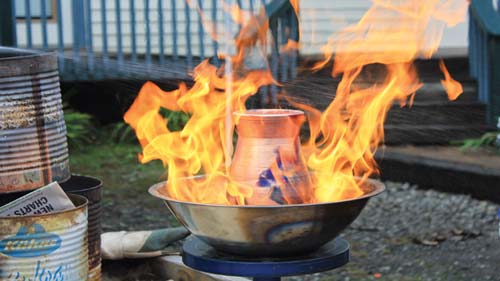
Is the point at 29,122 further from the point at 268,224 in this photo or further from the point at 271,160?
the point at 268,224

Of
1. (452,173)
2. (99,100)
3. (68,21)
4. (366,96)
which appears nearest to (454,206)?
(452,173)

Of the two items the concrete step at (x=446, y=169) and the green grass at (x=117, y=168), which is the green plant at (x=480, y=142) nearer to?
the concrete step at (x=446, y=169)

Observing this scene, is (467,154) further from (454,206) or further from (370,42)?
(370,42)

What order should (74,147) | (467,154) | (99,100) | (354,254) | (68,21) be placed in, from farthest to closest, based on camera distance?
(68,21)
(99,100)
(74,147)
(467,154)
(354,254)

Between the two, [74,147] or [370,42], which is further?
[370,42]

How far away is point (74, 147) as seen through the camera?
38.7 ft

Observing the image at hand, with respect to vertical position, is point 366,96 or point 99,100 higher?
point 366,96

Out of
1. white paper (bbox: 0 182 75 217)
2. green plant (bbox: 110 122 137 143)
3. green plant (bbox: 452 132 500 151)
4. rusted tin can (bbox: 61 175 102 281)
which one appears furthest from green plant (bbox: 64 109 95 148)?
white paper (bbox: 0 182 75 217)

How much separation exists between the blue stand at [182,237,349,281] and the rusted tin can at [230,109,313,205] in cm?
23

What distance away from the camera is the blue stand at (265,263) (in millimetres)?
3918

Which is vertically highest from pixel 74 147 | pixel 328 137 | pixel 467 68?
pixel 328 137

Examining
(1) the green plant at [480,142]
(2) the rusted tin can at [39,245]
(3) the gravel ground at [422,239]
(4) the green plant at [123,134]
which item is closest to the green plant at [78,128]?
(4) the green plant at [123,134]

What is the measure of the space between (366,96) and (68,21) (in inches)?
370

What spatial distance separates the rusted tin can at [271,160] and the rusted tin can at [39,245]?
0.75m
